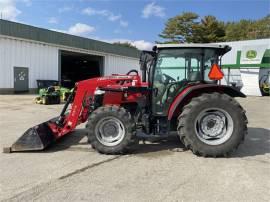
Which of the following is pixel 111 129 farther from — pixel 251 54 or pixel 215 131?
pixel 251 54

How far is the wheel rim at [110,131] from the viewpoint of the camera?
17.2 ft

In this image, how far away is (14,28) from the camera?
1891 centimetres

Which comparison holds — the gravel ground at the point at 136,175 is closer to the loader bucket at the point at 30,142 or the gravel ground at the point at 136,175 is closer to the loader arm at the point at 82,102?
the loader bucket at the point at 30,142

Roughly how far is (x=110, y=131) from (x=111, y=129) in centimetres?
4

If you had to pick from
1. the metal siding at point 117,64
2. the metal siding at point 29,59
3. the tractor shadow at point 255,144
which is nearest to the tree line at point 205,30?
the metal siding at point 117,64

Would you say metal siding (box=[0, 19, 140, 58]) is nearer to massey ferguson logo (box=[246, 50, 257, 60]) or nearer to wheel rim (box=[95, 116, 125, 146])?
massey ferguson logo (box=[246, 50, 257, 60])

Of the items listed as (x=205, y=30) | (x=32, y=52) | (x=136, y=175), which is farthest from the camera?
(x=205, y=30)

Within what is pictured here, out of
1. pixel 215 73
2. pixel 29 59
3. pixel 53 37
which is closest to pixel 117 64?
pixel 53 37

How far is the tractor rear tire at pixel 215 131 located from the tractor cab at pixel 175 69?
48cm

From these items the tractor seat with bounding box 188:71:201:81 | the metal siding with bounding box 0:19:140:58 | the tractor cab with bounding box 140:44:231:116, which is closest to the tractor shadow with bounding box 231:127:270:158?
the tractor cab with bounding box 140:44:231:116

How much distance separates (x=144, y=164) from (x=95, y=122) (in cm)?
118

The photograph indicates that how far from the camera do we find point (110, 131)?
17.5 feet

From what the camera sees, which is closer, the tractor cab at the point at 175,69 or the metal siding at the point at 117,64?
the tractor cab at the point at 175,69

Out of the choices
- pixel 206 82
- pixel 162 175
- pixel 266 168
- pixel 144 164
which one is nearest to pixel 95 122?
pixel 144 164
